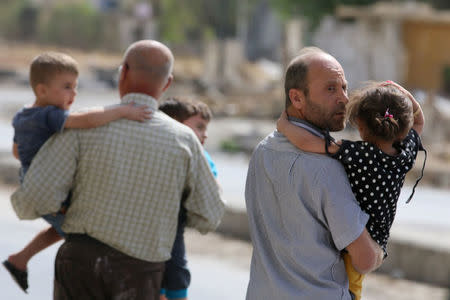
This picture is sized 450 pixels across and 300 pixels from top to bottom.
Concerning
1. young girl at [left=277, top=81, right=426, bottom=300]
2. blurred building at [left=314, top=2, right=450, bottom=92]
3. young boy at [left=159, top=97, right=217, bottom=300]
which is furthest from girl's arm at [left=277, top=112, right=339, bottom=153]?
blurred building at [left=314, top=2, right=450, bottom=92]

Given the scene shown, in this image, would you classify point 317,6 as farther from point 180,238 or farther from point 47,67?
point 47,67

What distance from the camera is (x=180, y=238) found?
3.62 meters

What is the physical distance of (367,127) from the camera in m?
2.49

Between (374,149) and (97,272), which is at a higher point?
(374,149)

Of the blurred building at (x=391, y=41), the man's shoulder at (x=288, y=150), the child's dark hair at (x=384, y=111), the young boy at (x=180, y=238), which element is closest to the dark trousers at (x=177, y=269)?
the young boy at (x=180, y=238)

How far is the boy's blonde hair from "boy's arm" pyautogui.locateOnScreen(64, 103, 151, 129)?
420 millimetres

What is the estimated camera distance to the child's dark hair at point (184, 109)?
371 cm

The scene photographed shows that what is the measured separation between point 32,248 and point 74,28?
55.3 m

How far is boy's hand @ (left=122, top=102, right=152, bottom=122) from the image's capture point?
114 inches

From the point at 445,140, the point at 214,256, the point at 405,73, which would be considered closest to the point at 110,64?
the point at 405,73

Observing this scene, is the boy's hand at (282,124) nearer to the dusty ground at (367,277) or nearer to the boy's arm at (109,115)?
the boy's arm at (109,115)

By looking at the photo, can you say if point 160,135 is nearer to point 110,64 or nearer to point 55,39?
point 110,64

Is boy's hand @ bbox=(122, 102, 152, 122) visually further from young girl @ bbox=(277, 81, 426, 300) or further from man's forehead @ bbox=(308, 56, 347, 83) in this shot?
man's forehead @ bbox=(308, 56, 347, 83)

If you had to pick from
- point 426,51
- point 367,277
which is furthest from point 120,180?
point 426,51
